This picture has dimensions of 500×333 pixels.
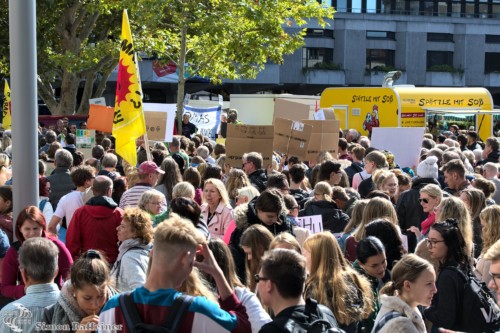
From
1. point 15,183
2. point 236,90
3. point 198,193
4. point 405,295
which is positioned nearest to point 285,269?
→ point 405,295

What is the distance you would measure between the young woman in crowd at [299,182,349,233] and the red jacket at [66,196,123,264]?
6.45 ft

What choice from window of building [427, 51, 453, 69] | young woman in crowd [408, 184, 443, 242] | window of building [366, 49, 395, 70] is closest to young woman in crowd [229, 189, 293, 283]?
young woman in crowd [408, 184, 443, 242]

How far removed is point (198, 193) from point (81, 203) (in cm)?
147

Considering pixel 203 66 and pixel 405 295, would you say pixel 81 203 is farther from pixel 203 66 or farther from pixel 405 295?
pixel 203 66

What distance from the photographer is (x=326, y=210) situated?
340 inches

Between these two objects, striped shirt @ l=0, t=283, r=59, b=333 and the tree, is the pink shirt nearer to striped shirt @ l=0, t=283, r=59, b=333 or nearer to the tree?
striped shirt @ l=0, t=283, r=59, b=333

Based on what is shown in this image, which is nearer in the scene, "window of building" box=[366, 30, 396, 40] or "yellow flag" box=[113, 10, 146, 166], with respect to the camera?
"yellow flag" box=[113, 10, 146, 166]

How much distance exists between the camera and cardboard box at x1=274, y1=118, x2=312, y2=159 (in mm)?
13617

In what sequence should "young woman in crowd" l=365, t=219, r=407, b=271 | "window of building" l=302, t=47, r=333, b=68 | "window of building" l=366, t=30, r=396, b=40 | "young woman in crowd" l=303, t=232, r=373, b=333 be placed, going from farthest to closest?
"window of building" l=366, t=30, r=396, b=40 → "window of building" l=302, t=47, r=333, b=68 → "young woman in crowd" l=365, t=219, r=407, b=271 → "young woman in crowd" l=303, t=232, r=373, b=333

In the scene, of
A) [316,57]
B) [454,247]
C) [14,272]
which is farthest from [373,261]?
[316,57]

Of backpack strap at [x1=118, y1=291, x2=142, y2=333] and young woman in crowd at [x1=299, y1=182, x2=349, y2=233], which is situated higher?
backpack strap at [x1=118, y1=291, x2=142, y2=333]

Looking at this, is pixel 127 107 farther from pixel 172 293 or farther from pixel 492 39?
pixel 492 39

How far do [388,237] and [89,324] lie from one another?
2722 mm

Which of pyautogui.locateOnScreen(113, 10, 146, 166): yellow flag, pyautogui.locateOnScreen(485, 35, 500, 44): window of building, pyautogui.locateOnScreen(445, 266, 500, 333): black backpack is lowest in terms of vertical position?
pyautogui.locateOnScreen(445, 266, 500, 333): black backpack
